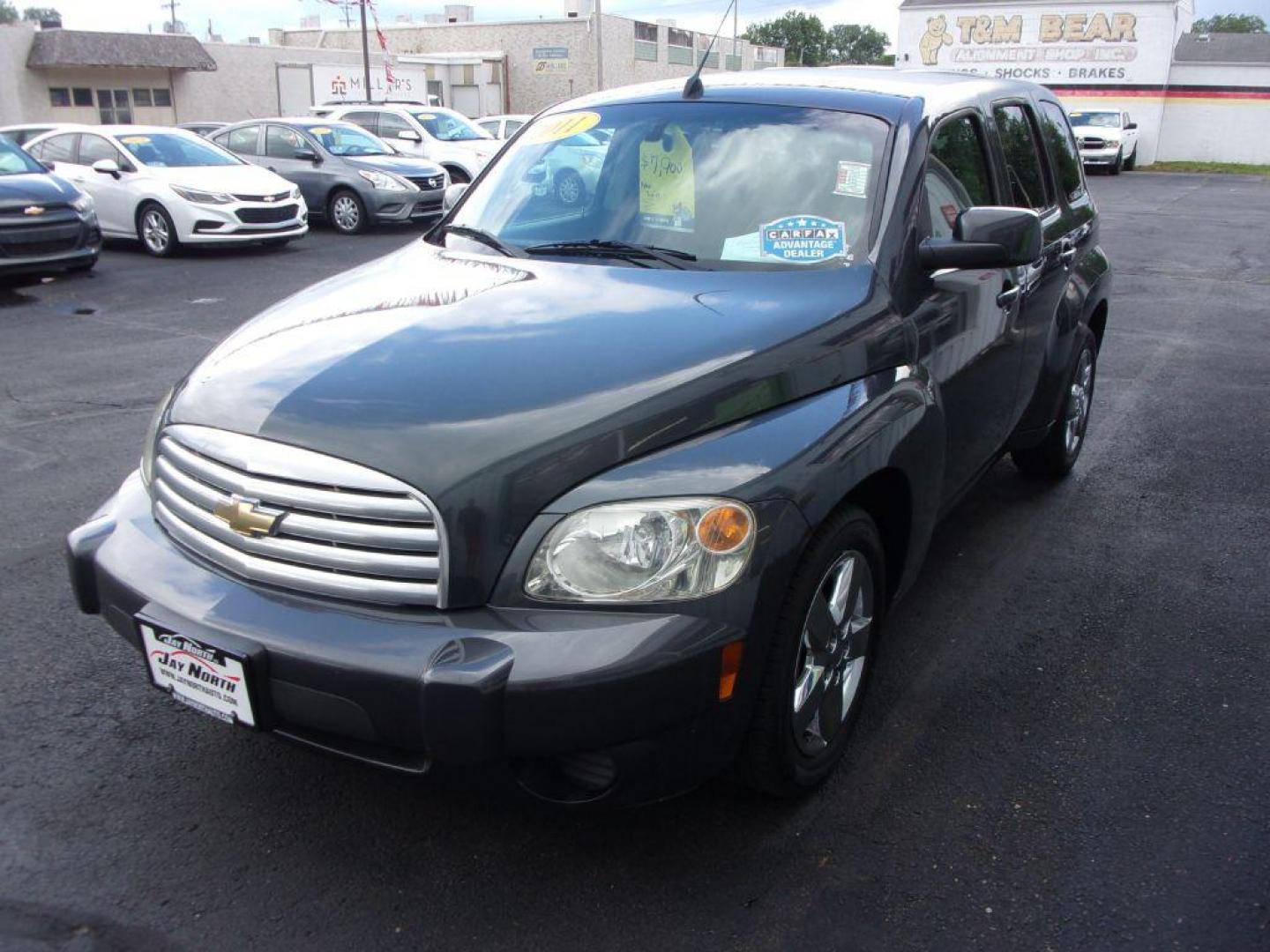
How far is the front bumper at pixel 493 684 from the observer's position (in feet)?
7.41

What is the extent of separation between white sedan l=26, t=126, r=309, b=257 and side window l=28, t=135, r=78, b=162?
1 cm

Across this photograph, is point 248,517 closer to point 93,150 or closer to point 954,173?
point 954,173

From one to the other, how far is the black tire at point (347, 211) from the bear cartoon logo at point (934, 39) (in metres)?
34.5

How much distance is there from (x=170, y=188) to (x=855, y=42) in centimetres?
10771

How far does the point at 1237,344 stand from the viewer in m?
8.98

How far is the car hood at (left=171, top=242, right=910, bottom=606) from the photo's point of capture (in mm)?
2393

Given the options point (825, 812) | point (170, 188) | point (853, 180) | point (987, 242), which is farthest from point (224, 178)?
point (825, 812)

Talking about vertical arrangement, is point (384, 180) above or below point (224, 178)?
below

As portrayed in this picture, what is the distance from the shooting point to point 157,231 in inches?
522

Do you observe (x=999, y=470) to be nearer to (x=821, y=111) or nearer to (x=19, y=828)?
(x=821, y=111)

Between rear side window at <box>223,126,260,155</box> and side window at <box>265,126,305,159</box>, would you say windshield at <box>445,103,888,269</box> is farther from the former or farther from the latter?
rear side window at <box>223,126,260,155</box>

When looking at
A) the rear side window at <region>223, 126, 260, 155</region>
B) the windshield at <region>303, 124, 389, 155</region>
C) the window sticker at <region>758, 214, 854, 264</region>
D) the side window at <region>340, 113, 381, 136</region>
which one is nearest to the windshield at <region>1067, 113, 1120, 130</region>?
the side window at <region>340, 113, 381, 136</region>

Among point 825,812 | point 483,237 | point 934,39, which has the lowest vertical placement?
point 825,812

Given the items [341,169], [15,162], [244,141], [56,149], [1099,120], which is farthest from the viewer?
[1099,120]
